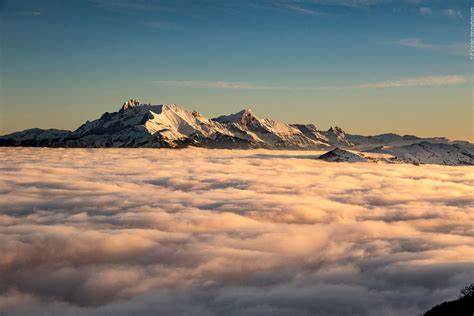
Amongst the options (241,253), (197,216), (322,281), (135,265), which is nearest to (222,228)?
(197,216)

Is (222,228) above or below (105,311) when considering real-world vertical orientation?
above

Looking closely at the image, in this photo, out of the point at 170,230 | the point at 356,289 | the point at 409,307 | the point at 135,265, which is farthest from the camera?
the point at 170,230

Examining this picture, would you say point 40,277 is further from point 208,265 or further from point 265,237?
point 265,237

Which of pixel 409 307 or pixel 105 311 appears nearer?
pixel 409 307

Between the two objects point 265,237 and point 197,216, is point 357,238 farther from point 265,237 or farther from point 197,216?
point 197,216

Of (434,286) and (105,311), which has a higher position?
(434,286)

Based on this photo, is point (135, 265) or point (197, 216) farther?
point (197, 216)

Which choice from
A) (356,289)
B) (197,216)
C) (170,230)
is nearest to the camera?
(356,289)

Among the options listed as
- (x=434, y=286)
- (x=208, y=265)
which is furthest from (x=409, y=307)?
(x=208, y=265)

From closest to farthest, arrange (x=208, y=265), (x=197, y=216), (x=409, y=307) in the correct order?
(x=409, y=307)
(x=208, y=265)
(x=197, y=216)
